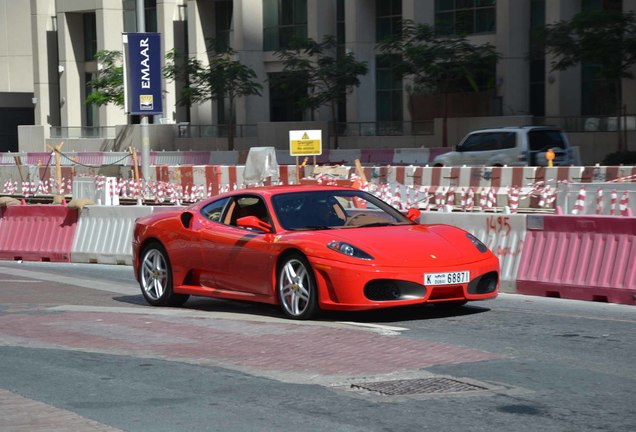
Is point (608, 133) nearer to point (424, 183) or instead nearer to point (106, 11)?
point (424, 183)

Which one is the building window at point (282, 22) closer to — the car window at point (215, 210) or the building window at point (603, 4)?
the building window at point (603, 4)

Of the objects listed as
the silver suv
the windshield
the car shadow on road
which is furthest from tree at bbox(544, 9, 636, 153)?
the windshield

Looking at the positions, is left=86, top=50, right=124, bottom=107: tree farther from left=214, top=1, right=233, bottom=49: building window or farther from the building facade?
left=214, top=1, right=233, bottom=49: building window

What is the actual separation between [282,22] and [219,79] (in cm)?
569

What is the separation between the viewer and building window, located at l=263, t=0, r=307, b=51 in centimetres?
6028

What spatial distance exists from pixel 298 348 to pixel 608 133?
36.1 meters

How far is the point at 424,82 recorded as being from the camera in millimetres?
49219

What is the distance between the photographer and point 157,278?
43.0 feet

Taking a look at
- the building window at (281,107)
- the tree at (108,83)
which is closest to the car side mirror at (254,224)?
the building window at (281,107)

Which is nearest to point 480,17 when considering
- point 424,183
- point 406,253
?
point 424,183

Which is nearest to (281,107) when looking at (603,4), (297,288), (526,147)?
(603,4)

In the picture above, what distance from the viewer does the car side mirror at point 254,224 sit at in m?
11.5

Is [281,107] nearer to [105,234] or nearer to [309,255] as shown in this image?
[105,234]

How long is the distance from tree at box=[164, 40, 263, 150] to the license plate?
47757 mm
